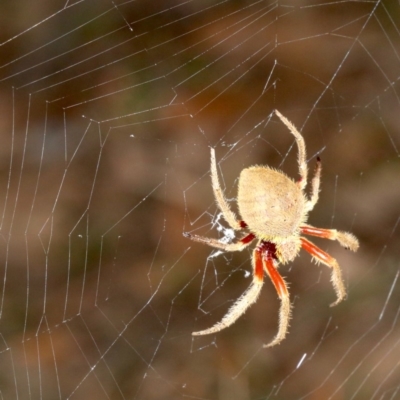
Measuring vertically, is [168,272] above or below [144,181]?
below

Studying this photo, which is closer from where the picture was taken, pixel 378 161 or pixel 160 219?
pixel 160 219

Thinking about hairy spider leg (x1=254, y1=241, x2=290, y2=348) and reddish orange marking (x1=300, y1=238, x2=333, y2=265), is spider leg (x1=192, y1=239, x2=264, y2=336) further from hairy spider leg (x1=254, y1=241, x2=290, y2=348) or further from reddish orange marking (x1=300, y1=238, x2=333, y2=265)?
reddish orange marking (x1=300, y1=238, x2=333, y2=265)

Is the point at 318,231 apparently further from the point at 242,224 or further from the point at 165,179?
the point at 165,179

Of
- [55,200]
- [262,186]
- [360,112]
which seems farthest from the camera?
[360,112]

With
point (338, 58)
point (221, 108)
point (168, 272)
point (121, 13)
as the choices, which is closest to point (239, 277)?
point (168, 272)

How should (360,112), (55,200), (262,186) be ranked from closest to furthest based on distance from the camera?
(262,186) < (55,200) < (360,112)

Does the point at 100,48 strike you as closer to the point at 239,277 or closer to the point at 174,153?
the point at 174,153

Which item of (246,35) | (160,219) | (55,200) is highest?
(246,35)

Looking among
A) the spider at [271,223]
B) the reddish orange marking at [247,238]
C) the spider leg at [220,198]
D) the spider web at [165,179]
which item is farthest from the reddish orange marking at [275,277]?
the spider web at [165,179]
